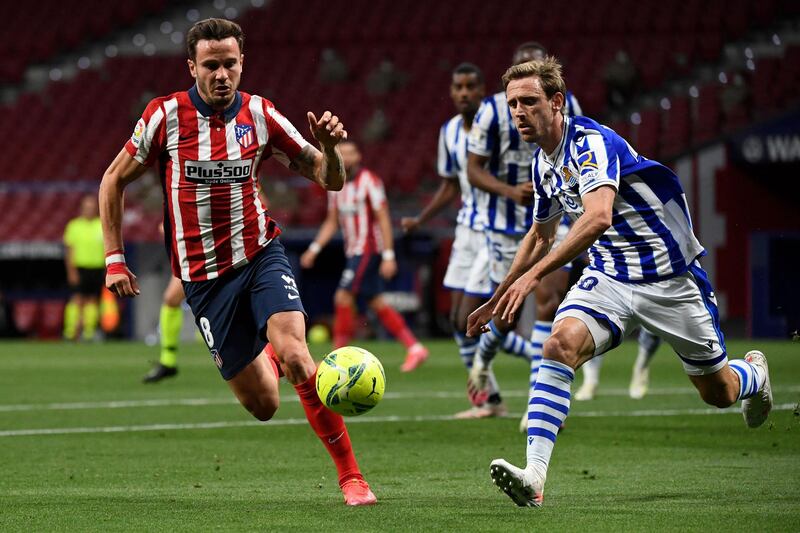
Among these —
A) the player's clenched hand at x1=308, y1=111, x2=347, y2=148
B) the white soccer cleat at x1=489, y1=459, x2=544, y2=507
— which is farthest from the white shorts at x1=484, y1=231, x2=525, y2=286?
the white soccer cleat at x1=489, y1=459, x2=544, y2=507

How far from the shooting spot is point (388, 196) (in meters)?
23.1

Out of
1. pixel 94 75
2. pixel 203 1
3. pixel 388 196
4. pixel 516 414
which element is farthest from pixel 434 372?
pixel 203 1

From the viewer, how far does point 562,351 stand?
590cm

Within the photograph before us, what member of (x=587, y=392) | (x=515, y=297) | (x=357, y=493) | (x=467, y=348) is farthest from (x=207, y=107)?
(x=587, y=392)

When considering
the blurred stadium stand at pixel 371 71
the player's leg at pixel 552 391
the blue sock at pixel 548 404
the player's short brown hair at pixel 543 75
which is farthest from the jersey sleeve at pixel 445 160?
the blurred stadium stand at pixel 371 71

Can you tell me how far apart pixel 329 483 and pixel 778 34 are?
20.7 metres

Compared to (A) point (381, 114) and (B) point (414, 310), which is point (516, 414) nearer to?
(B) point (414, 310)

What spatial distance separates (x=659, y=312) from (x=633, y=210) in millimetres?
493

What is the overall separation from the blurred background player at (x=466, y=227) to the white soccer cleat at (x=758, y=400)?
113 inches

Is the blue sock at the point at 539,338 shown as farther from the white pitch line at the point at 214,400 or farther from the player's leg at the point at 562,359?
the player's leg at the point at 562,359

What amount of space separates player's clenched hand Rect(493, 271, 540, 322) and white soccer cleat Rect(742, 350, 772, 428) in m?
1.87

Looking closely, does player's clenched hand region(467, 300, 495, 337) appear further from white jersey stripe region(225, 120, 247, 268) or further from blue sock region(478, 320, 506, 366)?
blue sock region(478, 320, 506, 366)

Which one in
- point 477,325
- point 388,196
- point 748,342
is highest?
point 477,325

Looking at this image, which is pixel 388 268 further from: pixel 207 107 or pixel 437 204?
pixel 207 107
